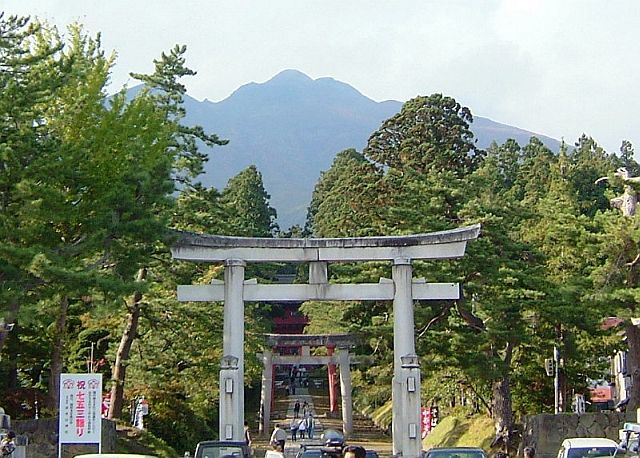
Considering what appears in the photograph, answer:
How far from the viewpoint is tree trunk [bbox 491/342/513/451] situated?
26.9 metres

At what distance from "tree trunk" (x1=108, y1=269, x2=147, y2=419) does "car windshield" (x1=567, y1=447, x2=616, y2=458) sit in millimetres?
14798

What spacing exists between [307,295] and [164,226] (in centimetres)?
516

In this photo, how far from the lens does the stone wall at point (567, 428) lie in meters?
25.0

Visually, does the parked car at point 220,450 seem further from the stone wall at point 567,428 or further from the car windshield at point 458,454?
the stone wall at point 567,428

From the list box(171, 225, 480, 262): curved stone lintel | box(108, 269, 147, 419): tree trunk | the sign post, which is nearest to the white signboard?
the sign post

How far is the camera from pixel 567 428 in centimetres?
2512

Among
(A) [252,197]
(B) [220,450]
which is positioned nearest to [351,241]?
(B) [220,450]

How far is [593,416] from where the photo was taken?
25.2 metres

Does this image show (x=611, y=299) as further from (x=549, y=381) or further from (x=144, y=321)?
(x=144, y=321)

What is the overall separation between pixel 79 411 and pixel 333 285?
10.2 m

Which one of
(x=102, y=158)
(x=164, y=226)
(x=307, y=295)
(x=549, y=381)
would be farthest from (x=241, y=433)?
(x=549, y=381)

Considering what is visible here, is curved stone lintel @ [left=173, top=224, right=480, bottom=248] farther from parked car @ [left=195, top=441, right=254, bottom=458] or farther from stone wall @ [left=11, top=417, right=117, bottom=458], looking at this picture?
parked car @ [left=195, top=441, right=254, bottom=458]

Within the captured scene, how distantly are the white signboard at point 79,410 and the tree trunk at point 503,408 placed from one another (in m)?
14.5

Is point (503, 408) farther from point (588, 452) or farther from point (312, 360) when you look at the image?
point (312, 360)
